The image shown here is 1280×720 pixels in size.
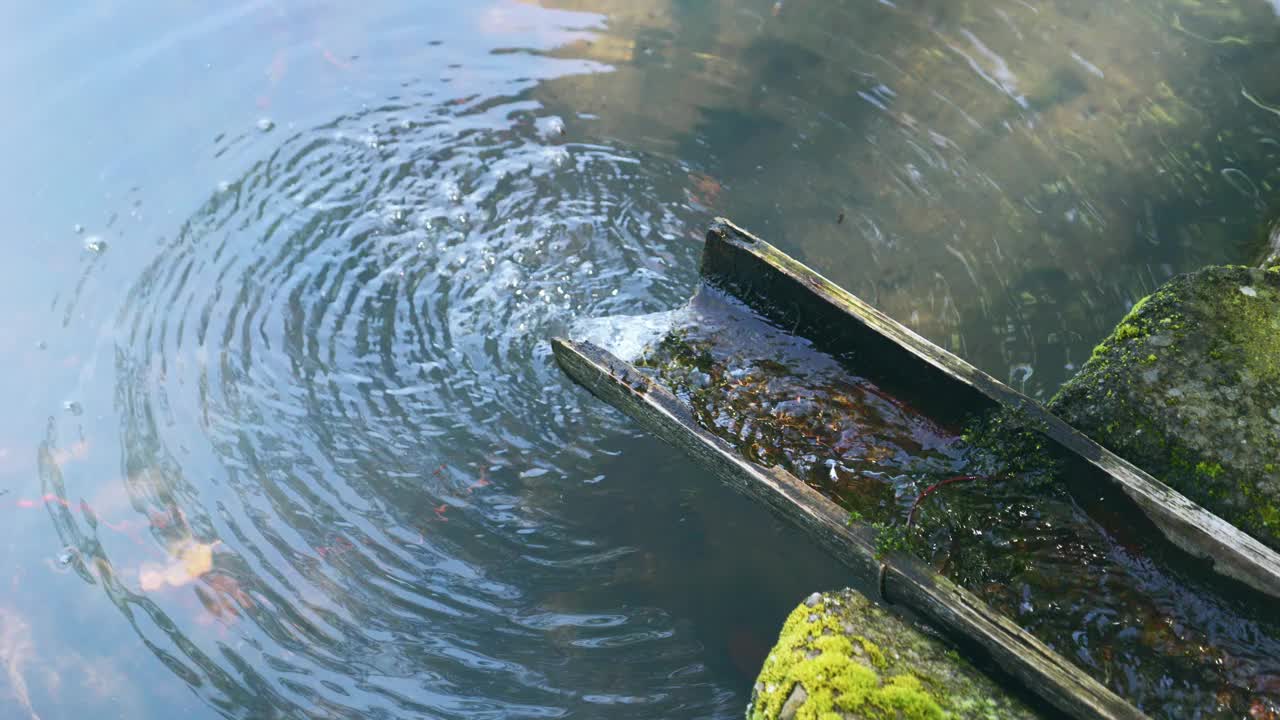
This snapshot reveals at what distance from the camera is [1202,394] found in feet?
11.3

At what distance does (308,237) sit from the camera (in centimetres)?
541

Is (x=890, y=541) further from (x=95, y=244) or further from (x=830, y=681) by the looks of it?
(x=95, y=244)

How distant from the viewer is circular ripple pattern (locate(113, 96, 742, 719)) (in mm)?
3920

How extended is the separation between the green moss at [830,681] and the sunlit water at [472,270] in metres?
0.86

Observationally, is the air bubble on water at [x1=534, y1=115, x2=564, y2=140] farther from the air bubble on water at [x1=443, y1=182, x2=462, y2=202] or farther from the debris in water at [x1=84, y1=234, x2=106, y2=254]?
the debris in water at [x1=84, y1=234, x2=106, y2=254]

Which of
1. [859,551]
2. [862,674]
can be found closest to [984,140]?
[859,551]

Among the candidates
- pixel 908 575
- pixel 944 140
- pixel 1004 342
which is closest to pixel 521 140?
pixel 944 140

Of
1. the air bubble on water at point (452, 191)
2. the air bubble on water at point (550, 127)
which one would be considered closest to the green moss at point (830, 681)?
the air bubble on water at point (452, 191)

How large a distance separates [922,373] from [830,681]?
1530 millimetres

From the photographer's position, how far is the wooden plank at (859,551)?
2.90m

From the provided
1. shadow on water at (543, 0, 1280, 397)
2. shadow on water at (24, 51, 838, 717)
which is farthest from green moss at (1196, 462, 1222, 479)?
shadow on water at (24, 51, 838, 717)

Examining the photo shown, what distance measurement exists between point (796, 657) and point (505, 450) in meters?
2.06

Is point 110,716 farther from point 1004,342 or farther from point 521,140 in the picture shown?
point 1004,342

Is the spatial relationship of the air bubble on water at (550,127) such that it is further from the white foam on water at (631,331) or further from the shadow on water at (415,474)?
the white foam on water at (631,331)
